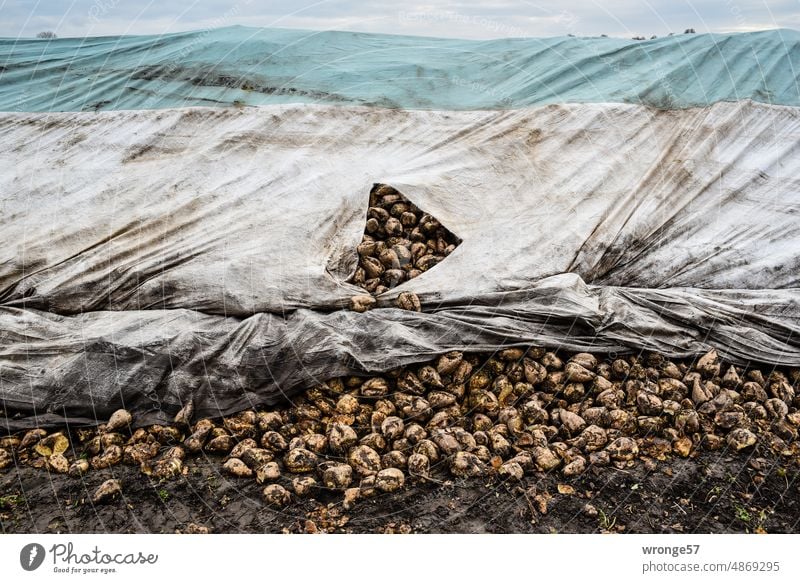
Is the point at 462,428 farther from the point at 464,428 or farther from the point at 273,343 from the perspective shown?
the point at 273,343

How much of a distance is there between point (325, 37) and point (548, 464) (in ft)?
11.5

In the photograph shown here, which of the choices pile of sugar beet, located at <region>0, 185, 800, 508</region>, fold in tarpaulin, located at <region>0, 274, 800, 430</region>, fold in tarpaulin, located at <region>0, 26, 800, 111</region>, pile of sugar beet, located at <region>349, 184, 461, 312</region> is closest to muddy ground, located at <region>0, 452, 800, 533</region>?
pile of sugar beet, located at <region>0, 185, 800, 508</region>

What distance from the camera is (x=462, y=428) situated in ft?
10.5

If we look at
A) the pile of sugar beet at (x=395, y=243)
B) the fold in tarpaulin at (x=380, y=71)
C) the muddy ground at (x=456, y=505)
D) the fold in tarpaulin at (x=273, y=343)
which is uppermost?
the fold in tarpaulin at (x=380, y=71)

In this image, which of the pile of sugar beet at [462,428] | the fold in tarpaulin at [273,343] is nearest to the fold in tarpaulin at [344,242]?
the fold in tarpaulin at [273,343]

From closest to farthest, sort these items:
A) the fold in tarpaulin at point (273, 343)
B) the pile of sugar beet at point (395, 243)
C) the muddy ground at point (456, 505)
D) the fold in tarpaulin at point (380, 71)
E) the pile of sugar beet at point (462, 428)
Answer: the muddy ground at point (456, 505) < the pile of sugar beet at point (462, 428) < the fold in tarpaulin at point (273, 343) < the pile of sugar beet at point (395, 243) < the fold in tarpaulin at point (380, 71)

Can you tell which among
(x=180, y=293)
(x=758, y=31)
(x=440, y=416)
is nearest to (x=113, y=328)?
(x=180, y=293)

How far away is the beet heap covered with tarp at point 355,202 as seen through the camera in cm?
336

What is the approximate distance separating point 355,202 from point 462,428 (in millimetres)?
1563

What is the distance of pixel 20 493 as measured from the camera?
292 centimetres

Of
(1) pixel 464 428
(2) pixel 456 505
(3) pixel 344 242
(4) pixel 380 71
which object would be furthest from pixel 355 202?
(2) pixel 456 505

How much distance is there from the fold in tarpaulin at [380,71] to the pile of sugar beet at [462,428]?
73.4 inches

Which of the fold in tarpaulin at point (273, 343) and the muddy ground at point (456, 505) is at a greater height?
the fold in tarpaulin at point (273, 343)

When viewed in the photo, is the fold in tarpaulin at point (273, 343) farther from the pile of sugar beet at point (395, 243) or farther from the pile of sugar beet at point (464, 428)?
the pile of sugar beet at point (395, 243)
